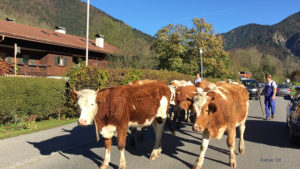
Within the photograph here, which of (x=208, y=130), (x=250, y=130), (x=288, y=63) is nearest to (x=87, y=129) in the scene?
(x=208, y=130)

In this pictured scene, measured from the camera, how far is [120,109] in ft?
16.0

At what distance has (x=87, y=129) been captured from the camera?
866 centimetres

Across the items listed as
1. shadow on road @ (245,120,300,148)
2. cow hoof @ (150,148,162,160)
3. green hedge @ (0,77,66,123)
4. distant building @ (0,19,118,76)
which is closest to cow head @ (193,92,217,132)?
cow hoof @ (150,148,162,160)

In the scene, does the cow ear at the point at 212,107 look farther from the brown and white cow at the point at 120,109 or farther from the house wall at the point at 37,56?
the house wall at the point at 37,56

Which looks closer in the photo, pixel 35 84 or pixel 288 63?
pixel 35 84

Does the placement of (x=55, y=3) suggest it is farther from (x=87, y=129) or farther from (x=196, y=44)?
(x=87, y=129)

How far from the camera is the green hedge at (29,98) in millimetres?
8414

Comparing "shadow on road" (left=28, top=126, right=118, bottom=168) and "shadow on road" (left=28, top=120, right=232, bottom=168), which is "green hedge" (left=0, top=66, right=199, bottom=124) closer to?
"shadow on road" (left=28, top=120, right=232, bottom=168)

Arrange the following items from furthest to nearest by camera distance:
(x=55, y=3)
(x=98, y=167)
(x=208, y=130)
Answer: (x=55, y=3), (x=98, y=167), (x=208, y=130)

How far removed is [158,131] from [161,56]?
982 inches

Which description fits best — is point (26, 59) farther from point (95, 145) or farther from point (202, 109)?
point (202, 109)

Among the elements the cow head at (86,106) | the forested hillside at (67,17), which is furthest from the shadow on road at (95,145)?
the forested hillside at (67,17)

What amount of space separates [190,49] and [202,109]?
87.7 ft

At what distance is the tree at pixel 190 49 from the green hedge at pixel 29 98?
19.8 meters
